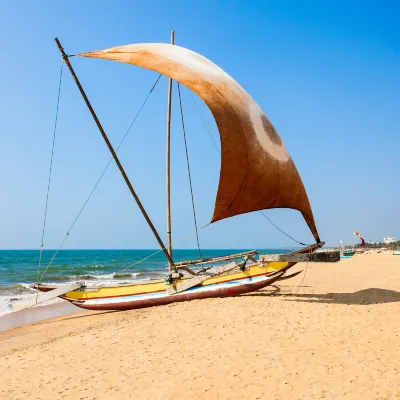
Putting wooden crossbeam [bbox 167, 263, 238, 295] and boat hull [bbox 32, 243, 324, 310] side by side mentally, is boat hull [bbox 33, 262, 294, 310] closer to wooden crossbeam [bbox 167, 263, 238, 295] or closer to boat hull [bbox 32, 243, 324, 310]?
boat hull [bbox 32, 243, 324, 310]

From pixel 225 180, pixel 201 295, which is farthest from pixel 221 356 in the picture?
pixel 225 180

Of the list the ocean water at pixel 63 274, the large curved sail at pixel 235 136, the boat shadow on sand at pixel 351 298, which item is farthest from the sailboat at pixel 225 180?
the ocean water at pixel 63 274

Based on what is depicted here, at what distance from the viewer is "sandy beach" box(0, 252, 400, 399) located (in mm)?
5746

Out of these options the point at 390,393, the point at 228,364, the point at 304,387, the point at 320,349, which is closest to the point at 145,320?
the point at 228,364

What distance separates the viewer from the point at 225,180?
12.2m

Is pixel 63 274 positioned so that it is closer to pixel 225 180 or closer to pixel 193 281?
pixel 193 281

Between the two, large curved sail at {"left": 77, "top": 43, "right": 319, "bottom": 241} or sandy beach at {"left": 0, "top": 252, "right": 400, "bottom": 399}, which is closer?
sandy beach at {"left": 0, "top": 252, "right": 400, "bottom": 399}

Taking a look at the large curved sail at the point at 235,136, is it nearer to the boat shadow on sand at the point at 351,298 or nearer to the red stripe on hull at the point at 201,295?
the red stripe on hull at the point at 201,295

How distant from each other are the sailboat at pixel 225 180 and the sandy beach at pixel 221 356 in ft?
4.90

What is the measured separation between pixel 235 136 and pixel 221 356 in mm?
7401

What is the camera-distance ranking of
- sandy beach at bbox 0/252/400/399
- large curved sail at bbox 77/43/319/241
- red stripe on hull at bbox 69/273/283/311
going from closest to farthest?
sandy beach at bbox 0/252/400/399, large curved sail at bbox 77/43/319/241, red stripe on hull at bbox 69/273/283/311

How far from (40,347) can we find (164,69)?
31.9ft

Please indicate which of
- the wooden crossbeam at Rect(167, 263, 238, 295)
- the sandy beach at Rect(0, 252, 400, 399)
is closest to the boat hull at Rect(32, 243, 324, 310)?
the wooden crossbeam at Rect(167, 263, 238, 295)

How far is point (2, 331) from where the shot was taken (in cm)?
1257
